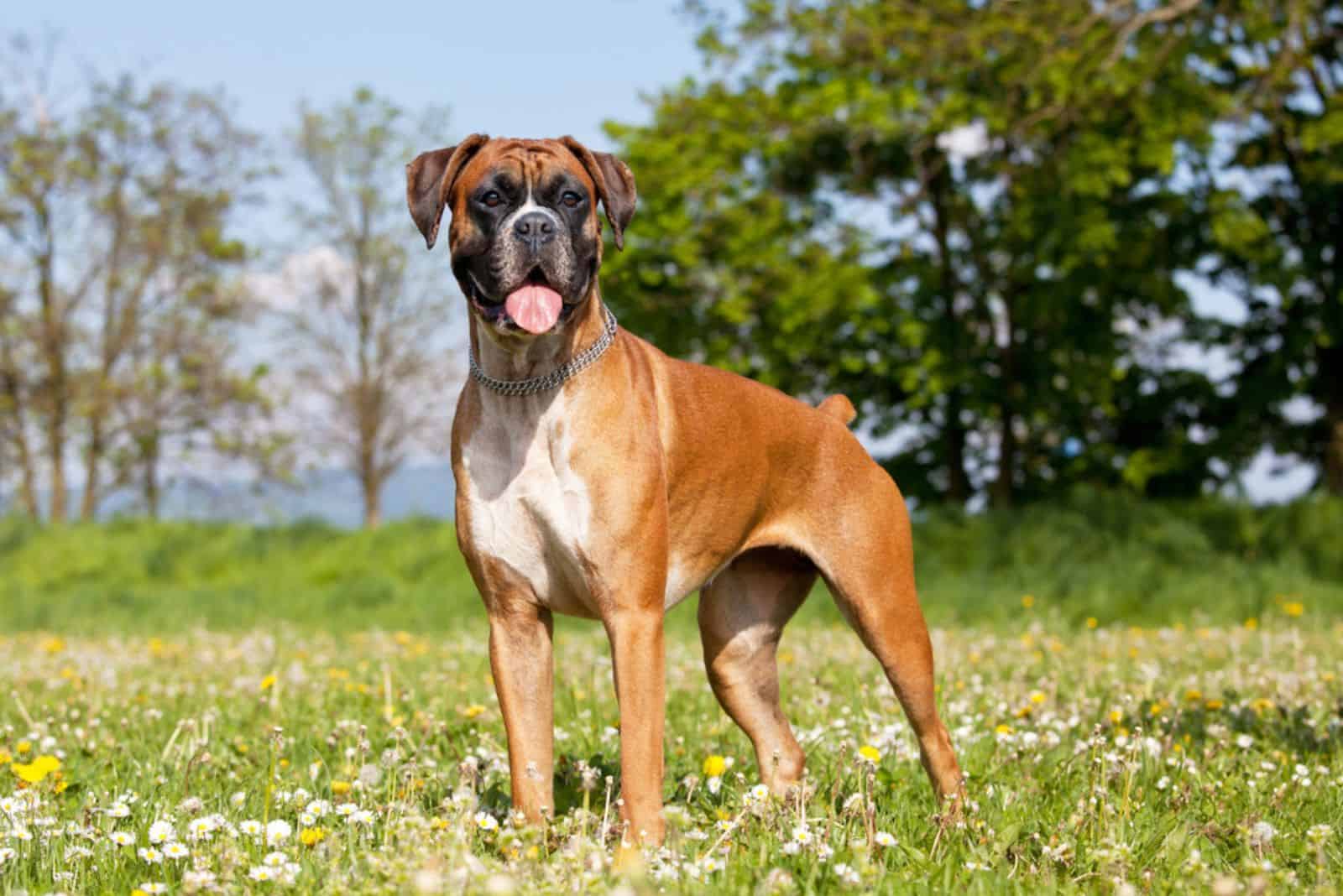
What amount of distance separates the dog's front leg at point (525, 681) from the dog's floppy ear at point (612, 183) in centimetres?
121

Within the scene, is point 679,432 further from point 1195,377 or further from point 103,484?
point 103,484

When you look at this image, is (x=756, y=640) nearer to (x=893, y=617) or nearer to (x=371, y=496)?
(x=893, y=617)

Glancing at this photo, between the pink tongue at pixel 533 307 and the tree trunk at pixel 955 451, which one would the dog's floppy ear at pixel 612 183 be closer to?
the pink tongue at pixel 533 307

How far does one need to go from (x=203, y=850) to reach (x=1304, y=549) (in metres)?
15.1

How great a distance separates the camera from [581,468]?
3.78 metres

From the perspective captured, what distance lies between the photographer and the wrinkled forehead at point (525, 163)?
150 inches

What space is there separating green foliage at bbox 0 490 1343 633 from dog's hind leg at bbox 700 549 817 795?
757cm

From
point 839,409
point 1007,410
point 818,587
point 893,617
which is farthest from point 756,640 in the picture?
point 1007,410

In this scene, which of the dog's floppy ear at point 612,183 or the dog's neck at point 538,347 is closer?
the dog's neck at point 538,347

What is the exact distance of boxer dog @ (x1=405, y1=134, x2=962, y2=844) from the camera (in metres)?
3.74

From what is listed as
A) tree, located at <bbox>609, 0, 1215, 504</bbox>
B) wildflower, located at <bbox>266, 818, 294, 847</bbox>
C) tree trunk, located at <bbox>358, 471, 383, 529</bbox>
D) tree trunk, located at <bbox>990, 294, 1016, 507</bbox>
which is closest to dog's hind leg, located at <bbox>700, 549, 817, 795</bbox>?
wildflower, located at <bbox>266, 818, 294, 847</bbox>

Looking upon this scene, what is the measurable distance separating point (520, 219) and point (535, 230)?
0.06 metres

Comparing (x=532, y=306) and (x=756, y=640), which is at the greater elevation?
(x=532, y=306)

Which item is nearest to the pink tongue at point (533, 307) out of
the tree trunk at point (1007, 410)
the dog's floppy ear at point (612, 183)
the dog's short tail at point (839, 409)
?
the dog's floppy ear at point (612, 183)
